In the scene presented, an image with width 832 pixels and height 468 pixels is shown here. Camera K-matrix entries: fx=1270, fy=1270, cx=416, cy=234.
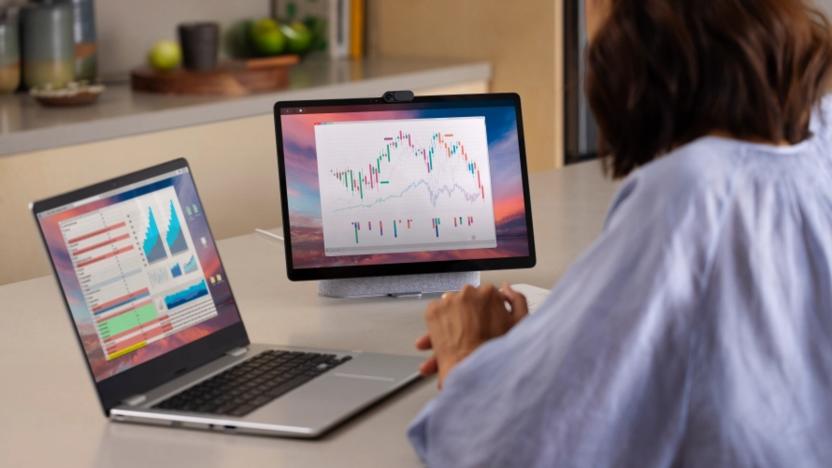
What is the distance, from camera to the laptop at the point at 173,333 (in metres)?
1.29

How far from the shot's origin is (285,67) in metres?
3.50

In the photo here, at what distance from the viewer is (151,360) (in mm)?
1371

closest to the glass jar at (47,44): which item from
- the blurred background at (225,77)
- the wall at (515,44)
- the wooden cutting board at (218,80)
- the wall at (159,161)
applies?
the blurred background at (225,77)

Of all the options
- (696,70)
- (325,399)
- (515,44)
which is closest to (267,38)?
(515,44)

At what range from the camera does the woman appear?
3.25 feet

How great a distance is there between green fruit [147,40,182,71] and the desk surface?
5.10 feet

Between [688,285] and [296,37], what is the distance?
3.14 m

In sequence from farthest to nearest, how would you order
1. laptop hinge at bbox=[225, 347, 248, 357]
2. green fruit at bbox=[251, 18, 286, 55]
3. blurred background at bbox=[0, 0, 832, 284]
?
green fruit at bbox=[251, 18, 286, 55], blurred background at bbox=[0, 0, 832, 284], laptop hinge at bbox=[225, 347, 248, 357]

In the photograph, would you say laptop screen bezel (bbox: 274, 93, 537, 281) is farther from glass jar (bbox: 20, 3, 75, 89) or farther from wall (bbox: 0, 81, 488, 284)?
glass jar (bbox: 20, 3, 75, 89)

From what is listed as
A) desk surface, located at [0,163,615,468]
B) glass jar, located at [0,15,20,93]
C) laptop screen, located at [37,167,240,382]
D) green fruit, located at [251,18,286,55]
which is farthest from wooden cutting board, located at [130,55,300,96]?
laptop screen, located at [37,167,240,382]

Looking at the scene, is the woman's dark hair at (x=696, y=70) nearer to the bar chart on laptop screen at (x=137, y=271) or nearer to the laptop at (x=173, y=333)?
the laptop at (x=173, y=333)

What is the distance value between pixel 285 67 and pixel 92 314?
225 centimetres

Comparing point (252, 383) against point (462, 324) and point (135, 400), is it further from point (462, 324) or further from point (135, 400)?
point (462, 324)

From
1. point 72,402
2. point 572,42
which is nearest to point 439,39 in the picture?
point 572,42
